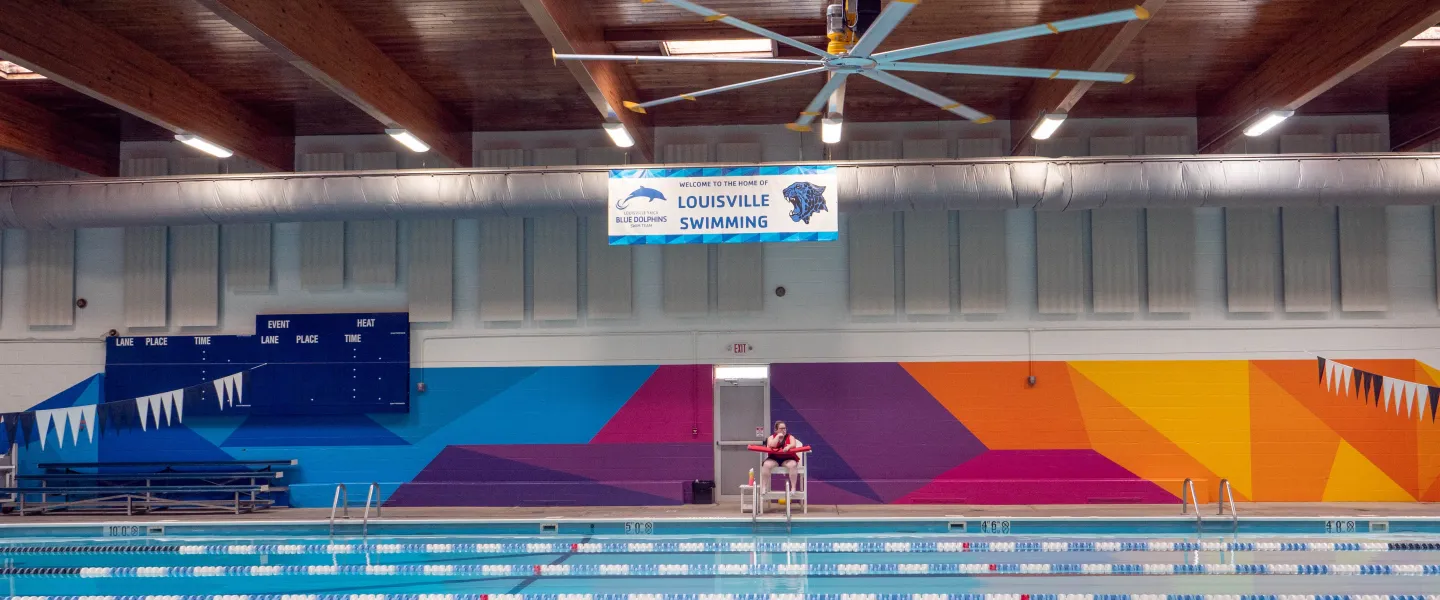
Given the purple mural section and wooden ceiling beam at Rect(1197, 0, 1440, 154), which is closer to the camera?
wooden ceiling beam at Rect(1197, 0, 1440, 154)

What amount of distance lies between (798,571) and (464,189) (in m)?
5.60

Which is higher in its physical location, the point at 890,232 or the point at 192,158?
the point at 192,158

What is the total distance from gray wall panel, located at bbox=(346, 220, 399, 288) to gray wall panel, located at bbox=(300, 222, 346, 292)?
0.12 m

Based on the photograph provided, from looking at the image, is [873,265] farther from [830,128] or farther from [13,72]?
[13,72]

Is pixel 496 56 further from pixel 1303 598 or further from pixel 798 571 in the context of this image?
pixel 1303 598

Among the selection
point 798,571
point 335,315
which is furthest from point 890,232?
point 335,315

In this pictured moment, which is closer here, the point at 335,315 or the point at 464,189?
the point at 464,189

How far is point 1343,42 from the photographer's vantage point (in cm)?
826

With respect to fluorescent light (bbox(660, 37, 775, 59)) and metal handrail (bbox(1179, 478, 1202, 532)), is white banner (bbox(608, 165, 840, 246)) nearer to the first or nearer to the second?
fluorescent light (bbox(660, 37, 775, 59))

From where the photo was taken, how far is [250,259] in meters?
12.8

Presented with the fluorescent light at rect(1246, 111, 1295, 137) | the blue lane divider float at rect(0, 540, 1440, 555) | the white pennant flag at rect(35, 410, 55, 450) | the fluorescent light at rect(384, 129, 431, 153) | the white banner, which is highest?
the fluorescent light at rect(1246, 111, 1295, 137)

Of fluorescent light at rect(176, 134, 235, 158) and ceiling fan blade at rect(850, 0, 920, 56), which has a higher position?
fluorescent light at rect(176, 134, 235, 158)

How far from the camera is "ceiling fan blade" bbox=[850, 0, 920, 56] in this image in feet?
13.6

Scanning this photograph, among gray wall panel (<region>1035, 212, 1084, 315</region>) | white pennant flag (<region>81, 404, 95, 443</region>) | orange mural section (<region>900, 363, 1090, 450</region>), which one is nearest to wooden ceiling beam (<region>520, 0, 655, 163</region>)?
orange mural section (<region>900, 363, 1090, 450</region>)
